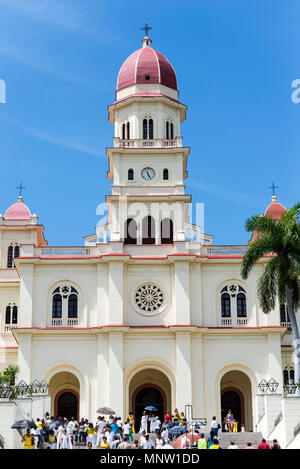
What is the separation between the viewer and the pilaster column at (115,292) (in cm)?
4497

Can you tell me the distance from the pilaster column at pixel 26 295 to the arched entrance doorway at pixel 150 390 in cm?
767

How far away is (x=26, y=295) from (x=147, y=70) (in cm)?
1760

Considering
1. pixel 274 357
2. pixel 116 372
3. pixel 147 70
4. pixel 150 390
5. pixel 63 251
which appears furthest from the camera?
pixel 147 70

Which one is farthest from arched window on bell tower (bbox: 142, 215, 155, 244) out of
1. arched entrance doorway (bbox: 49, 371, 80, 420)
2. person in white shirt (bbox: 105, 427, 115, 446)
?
person in white shirt (bbox: 105, 427, 115, 446)

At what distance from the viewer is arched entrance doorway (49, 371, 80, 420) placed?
4675 centimetres

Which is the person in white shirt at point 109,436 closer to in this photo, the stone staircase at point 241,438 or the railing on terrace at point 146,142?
the stone staircase at point 241,438

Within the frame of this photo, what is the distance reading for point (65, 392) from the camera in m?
47.2

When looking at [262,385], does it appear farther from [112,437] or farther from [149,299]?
[112,437]

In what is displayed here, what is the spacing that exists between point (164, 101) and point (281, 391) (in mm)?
20426

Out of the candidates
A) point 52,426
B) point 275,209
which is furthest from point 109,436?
point 275,209

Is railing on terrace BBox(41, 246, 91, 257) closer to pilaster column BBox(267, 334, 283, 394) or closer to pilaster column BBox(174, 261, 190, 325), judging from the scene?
pilaster column BBox(174, 261, 190, 325)

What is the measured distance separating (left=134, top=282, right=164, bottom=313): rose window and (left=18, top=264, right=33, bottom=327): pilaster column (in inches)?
252

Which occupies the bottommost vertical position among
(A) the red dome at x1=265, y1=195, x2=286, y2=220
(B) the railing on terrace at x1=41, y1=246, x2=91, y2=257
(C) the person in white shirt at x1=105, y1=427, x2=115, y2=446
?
(C) the person in white shirt at x1=105, y1=427, x2=115, y2=446

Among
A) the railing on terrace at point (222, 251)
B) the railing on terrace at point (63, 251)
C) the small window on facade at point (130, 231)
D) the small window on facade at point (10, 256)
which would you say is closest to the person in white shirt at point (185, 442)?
the railing on terrace at point (222, 251)
